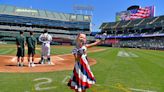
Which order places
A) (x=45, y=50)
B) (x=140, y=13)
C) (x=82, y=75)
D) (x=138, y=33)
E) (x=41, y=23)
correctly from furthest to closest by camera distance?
(x=140, y=13)
(x=41, y=23)
(x=138, y=33)
(x=45, y=50)
(x=82, y=75)

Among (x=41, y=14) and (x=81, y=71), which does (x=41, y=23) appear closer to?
(x=41, y=14)

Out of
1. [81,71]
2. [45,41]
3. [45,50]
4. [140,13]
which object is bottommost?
[45,50]

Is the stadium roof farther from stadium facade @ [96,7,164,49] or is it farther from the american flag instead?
the american flag

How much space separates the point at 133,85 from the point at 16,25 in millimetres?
99016

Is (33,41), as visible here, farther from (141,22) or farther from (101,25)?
(101,25)

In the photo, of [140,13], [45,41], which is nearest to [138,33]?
[140,13]

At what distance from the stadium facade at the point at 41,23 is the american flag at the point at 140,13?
56.4 feet

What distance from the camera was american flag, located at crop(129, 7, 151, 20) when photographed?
110131 mm

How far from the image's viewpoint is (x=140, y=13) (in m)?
112

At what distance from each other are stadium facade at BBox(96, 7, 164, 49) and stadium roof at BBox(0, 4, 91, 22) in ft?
39.4

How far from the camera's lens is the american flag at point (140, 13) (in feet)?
361

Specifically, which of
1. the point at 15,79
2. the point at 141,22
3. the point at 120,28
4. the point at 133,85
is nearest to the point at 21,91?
the point at 15,79

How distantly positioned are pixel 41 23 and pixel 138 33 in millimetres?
35565

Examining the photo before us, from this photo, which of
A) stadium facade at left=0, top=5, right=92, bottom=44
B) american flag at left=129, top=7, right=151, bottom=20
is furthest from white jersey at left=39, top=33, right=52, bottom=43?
american flag at left=129, top=7, right=151, bottom=20
